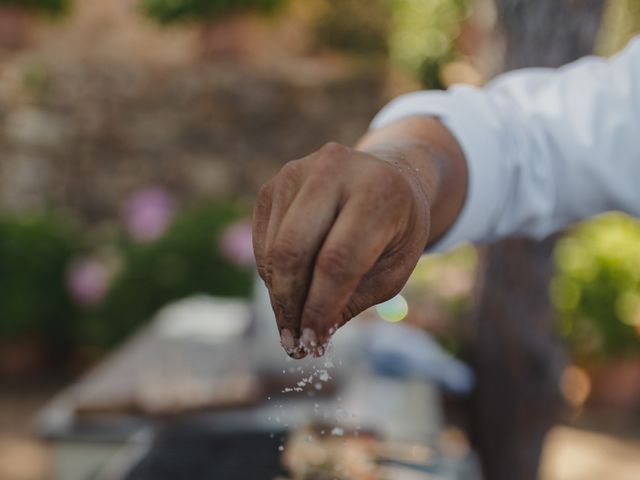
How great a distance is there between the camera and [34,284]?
4793 millimetres

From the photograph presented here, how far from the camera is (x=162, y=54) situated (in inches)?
335

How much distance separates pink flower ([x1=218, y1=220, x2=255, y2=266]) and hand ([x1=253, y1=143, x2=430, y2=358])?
3416 millimetres

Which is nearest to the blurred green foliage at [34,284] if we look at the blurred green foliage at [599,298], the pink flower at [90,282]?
the pink flower at [90,282]

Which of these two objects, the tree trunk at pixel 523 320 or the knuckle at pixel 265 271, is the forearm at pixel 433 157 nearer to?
the knuckle at pixel 265 271

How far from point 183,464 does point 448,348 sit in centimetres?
263

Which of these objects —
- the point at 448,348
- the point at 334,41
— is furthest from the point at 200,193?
the point at 448,348

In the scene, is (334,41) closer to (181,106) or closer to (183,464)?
(181,106)

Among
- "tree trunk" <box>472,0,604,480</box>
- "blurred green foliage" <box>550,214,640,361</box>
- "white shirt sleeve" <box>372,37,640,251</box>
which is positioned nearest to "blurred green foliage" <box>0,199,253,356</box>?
"blurred green foliage" <box>550,214,640,361</box>

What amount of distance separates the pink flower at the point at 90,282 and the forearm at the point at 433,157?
367 centimetres

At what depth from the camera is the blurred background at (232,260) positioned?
2.39 metres

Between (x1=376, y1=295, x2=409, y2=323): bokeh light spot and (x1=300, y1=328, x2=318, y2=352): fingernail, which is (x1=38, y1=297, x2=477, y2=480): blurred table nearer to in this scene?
(x1=376, y1=295, x2=409, y2=323): bokeh light spot

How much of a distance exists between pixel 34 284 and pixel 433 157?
4.21m

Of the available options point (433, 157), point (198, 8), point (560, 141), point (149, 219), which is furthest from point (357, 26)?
point (433, 157)

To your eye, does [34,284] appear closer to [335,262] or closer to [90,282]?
[90,282]
